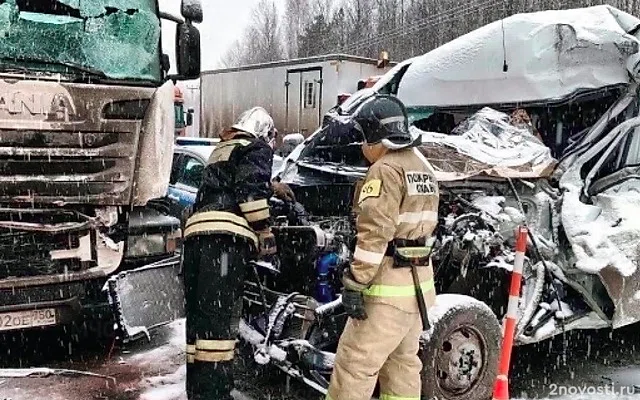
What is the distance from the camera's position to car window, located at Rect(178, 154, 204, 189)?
9.05 metres

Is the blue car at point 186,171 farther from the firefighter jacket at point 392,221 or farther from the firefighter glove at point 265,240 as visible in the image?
the firefighter jacket at point 392,221

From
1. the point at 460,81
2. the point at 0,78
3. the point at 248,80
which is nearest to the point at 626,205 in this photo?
the point at 460,81

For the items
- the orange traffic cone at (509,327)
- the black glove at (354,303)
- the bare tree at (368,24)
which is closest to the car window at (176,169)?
the orange traffic cone at (509,327)

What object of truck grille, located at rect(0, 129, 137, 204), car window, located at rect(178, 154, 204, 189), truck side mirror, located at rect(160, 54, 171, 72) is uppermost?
truck side mirror, located at rect(160, 54, 171, 72)

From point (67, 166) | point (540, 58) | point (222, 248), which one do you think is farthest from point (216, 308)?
point (540, 58)

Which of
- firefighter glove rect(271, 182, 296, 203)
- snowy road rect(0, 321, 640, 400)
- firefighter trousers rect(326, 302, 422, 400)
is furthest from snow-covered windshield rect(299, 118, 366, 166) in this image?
firefighter trousers rect(326, 302, 422, 400)

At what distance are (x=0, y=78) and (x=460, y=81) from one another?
3524 millimetres

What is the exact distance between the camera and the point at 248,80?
21016mm

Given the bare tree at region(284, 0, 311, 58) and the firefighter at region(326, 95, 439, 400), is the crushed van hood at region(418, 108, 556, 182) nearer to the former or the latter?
the firefighter at region(326, 95, 439, 400)

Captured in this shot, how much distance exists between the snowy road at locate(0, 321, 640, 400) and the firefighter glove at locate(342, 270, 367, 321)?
158 cm

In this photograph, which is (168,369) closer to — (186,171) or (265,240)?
(265,240)

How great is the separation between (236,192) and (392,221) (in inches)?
45.3

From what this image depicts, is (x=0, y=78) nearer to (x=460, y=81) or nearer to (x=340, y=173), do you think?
(x=340, y=173)

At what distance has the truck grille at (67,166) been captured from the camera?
4719mm
